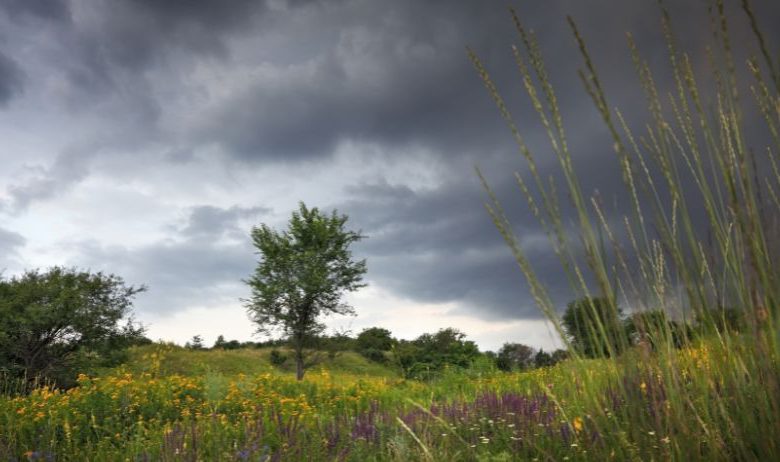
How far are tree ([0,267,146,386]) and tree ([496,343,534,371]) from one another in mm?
12035

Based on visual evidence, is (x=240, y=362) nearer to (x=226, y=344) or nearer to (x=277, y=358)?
(x=277, y=358)

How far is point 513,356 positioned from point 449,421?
1544cm

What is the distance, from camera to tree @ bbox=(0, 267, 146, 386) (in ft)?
48.7

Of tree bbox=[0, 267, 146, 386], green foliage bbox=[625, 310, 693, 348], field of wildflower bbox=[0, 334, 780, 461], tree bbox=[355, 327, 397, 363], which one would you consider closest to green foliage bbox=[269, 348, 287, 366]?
tree bbox=[355, 327, 397, 363]

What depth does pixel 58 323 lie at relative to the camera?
15430 mm

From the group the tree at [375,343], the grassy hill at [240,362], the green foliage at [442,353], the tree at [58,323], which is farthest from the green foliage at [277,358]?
the tree at [58,323]

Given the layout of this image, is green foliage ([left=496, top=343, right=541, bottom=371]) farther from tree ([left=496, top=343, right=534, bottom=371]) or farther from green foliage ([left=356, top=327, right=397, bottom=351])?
green foliage ([left=356, top=327, right=397, bottom=351])

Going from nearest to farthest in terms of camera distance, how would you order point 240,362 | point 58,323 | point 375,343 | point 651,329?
1. point 651,329
2. point 58,323
3. point 240,362
4. point 375,343

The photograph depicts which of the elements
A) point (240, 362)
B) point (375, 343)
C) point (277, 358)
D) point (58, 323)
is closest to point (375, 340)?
point (375, 343)

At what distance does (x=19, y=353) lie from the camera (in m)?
14.9

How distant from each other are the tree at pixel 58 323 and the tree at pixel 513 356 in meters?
12.0

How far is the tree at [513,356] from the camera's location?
17.0 m

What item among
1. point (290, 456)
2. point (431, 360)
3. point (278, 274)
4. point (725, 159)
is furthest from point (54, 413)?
point (278, 274)

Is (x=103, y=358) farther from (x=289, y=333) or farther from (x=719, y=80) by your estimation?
(x=719, y=80)
